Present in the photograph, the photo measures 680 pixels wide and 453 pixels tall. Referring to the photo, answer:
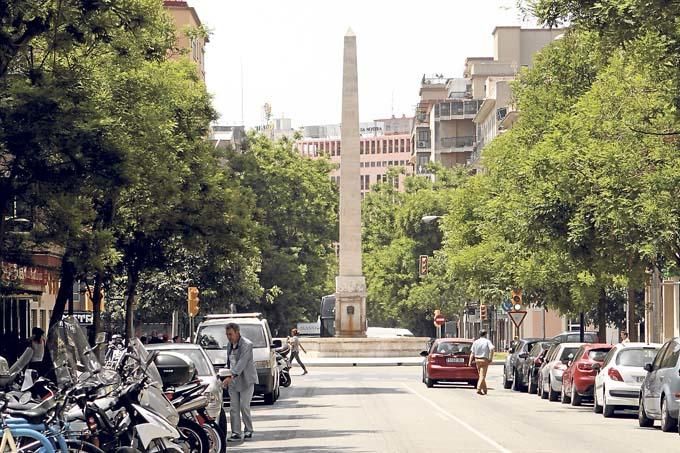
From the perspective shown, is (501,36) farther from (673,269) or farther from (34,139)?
(34,139)

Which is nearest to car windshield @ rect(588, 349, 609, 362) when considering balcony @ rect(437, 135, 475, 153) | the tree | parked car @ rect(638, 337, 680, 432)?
parked car @ rect(638, 337, 680, 432)

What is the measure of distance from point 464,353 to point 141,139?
17423 mm

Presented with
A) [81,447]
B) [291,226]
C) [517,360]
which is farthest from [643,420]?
[291,226]

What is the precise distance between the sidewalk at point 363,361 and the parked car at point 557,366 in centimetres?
3651

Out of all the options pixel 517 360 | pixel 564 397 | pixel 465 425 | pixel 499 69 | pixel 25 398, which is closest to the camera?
pixel 25 398

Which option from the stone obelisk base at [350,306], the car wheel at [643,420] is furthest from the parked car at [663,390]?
the stone obelisk base at [350,306]

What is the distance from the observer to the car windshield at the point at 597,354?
119 feet

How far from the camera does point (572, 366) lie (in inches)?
1476

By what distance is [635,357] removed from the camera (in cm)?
3253

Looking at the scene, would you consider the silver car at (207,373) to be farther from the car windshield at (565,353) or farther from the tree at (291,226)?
the tree at (291,226)

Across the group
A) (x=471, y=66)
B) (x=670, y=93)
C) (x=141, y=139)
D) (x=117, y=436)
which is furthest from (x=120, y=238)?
(x=471, y=66)

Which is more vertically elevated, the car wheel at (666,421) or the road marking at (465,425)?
the car wheel at (666,421)

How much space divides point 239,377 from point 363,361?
2186 inches

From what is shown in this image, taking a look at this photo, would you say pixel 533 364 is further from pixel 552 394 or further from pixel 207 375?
pixel 207 375
